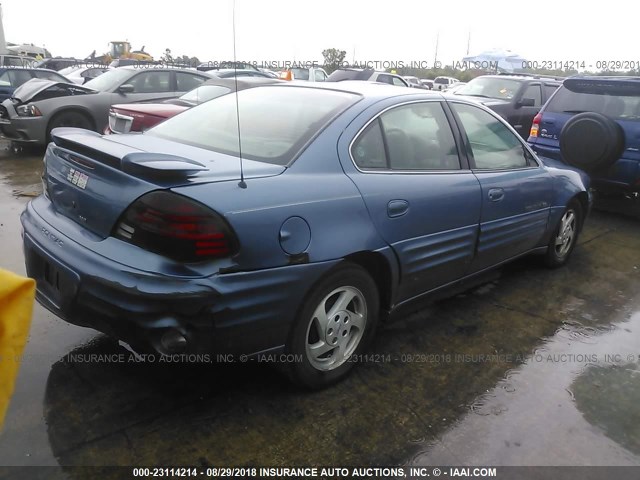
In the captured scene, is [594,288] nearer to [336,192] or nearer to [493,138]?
[493,138]

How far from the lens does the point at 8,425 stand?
249 centimetres

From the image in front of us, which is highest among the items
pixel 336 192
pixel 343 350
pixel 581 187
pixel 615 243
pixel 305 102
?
pixel 305 102

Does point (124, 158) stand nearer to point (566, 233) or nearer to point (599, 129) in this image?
point (566, 233)

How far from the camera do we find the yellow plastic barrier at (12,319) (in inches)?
56.7

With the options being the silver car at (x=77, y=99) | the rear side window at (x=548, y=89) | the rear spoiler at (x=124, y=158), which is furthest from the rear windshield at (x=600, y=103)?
the silver car at (x=77, y=99)

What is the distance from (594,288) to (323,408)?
2.91 metres

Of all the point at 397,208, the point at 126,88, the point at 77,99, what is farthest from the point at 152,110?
the point at 397,208

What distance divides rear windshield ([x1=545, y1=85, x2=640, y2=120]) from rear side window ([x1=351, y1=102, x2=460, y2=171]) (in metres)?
3.96

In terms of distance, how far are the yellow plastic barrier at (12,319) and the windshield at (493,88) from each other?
985 cm

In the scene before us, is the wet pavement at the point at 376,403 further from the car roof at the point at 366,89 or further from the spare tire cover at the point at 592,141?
the spare tire cover at the point at 592,141

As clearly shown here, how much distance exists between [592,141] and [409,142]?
144 inches

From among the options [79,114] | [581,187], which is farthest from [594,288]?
[79,114]

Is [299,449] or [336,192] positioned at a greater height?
[336,192]

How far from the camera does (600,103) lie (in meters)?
6.66
